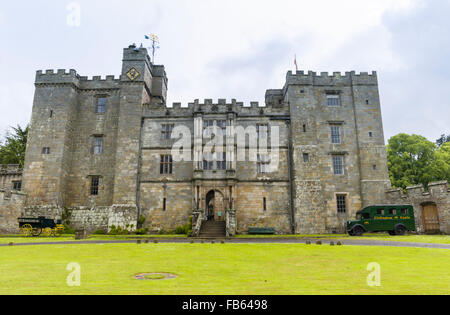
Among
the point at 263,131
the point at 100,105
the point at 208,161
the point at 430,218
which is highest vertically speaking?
the point at 100,105

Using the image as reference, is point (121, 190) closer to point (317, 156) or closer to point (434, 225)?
point (317, 156)

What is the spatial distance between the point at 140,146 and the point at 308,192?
1712 centimetres

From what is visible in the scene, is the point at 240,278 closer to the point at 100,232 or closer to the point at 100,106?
the point at 100,232

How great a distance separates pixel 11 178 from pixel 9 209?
9.92m

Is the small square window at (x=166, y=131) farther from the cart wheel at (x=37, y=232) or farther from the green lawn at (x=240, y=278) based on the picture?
the green lawn at (x=240, y=278)

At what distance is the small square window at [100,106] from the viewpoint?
34969 millimetres

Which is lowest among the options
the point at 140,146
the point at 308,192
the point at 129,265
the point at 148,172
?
the point at 129,265

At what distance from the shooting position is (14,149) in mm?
46438

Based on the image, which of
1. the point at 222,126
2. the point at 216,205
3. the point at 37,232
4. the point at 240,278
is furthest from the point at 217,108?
the point at 240,278

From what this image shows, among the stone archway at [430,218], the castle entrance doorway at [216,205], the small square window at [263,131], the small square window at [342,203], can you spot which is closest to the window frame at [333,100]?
the small square window at [263,131]

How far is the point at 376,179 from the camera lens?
32500mm

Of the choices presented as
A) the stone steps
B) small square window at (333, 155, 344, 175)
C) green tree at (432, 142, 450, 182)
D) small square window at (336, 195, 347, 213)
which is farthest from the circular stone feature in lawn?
green tree at (432, 142, 450, 182)
